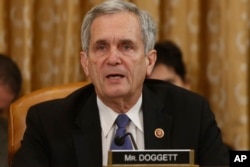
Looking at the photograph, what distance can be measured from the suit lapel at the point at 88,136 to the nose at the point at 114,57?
254 mm

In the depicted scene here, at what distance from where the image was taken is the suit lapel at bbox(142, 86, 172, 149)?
90.0 inches

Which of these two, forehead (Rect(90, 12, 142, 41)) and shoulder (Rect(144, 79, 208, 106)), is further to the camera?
shoulder (Rect(144, 79, 208, 106))

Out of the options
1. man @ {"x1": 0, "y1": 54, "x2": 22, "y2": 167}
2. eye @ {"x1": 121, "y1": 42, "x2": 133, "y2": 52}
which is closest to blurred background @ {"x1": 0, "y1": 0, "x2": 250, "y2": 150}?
man @ {"x1": 0, "y1": 54, "x2": 22, "y2": 167}

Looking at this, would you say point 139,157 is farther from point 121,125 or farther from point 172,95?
point 172,95

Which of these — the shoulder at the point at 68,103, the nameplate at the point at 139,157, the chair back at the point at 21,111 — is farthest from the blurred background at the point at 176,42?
the nameplate at the point at 139,157

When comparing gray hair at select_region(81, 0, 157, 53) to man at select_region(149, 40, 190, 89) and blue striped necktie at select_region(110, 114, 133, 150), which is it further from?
man at select_region(149, 40, 190, 89)

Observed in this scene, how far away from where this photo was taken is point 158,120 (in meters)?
2.37

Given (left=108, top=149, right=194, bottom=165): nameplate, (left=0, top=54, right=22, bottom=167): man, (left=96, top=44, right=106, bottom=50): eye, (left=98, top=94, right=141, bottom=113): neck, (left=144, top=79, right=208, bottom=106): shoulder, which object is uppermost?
(left=96, top=44, right=106, bottom=50): eye

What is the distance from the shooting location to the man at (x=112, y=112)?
2254 millimetres

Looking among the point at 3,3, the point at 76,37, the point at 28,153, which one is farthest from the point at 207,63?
the point at 28,153

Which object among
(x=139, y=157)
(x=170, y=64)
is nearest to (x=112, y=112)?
(x=139, y=157)

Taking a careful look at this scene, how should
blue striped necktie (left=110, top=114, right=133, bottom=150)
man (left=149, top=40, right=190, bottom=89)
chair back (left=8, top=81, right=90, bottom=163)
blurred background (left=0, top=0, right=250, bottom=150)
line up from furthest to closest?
1. blurred background (left=0, top=0, right=250, bottom=150)
2. man (left=149, top=40, right=190, bottom=89)
3. chair back (left=8, top=81, right=90, bottom=163)
4. blue striped necktie (left=110, top=114, right=133, bottom=150)

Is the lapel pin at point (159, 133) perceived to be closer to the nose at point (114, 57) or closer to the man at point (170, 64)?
the nose at point (114, 57)

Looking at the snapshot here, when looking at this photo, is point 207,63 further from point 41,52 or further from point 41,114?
point 41,114
